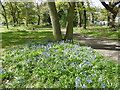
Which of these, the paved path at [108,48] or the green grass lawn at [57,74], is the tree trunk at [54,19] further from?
the green grass lawn at [57,74]

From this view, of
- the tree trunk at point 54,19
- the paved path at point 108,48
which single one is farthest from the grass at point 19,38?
the paved path at point 108,48

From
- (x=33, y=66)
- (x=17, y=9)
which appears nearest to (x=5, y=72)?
(x=33, y=66)

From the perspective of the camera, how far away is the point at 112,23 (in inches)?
501

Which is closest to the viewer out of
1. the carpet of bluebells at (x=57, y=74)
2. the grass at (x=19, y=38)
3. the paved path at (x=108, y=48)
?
the carpet of bluebells at (x=57, y=74)

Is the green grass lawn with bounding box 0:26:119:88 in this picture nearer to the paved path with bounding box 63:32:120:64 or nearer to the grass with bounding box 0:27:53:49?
the paved path with bounding box 63:32:120:64

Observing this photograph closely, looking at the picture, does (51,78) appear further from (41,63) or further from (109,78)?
(109,78)

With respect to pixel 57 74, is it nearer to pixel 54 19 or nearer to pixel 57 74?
pixel 57 74

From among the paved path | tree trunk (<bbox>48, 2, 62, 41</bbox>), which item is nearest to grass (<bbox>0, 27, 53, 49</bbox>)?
tree trunk (<bbox>48, 2, 62, 41</bbox>)

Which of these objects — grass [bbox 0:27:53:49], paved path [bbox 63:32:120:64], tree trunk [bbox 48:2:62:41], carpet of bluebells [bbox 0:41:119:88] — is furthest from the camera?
grass [bbox 0:27:53:49]

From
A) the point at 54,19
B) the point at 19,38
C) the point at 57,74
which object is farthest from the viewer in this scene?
the point at 19,38

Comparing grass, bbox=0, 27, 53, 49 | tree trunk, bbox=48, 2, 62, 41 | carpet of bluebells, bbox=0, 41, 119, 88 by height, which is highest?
tree trunk, bbox=48, 2, 62, 41

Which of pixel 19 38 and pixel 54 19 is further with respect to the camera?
pixel 19 38

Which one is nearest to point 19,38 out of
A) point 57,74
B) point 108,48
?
point 108,48

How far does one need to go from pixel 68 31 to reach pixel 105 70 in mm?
3733
